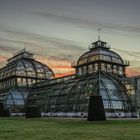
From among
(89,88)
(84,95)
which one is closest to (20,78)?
(84,95)

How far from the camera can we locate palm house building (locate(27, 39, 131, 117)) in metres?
67.2

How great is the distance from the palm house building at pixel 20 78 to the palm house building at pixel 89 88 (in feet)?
11.5

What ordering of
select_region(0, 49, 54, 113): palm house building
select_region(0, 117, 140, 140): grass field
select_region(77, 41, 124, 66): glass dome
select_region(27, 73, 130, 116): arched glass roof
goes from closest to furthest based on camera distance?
select_region(0, 117, 140, 140): grass field < select_region(27, 73, 130, 116): arched glass roof < select_region(77, 41, 124, 66): glass dome < select_region(0, 49, 54, 113): palm house building

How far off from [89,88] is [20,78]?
3160 cm

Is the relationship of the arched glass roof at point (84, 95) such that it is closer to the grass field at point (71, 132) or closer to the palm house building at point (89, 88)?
the palm house building at point (89, 88)

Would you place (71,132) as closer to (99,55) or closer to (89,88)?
(89,88)

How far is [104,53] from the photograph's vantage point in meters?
80.0

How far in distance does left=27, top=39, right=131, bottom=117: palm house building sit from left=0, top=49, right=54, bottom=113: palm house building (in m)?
3.51

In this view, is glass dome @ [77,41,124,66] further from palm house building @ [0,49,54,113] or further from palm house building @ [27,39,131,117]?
palm house building @ [0,49,54,113]

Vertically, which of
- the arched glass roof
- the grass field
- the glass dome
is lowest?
the grass field

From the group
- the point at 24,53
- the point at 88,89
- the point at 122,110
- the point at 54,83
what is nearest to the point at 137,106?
the point at 122,110

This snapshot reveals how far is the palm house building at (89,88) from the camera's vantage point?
221 ft

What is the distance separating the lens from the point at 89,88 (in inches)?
2689

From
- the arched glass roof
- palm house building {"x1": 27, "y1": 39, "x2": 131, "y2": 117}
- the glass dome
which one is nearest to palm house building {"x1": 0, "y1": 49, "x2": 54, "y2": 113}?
palm house building {"x1": 27, "y1": 39, "x2": 131, "y2": 117}
